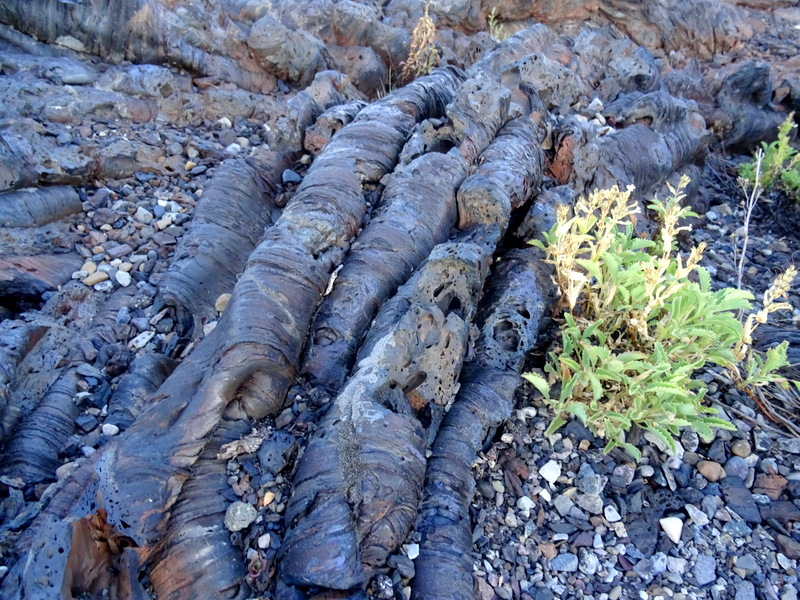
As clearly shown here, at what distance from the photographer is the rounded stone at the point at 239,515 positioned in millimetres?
2818

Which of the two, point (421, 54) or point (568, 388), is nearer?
point (568, 388)

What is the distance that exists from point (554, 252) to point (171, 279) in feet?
9.14

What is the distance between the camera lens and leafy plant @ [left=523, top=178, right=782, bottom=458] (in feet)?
10.8

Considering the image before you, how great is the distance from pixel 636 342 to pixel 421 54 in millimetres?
5448

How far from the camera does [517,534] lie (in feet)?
10.3

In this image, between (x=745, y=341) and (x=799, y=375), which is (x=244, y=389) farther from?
(x=799, y=375)

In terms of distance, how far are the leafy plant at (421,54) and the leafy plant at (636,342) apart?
4600 mm

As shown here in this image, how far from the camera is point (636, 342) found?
11.9 feet

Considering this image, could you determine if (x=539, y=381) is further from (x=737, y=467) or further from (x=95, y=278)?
(x=95, y=278)

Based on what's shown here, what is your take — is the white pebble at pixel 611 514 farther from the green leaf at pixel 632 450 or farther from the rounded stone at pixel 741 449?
the rounded stone at pixel 741 449

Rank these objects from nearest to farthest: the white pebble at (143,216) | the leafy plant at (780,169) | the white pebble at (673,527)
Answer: the white pebble at (673,527) → the white pebble at (143,216) → the leafy plant at (780,169)

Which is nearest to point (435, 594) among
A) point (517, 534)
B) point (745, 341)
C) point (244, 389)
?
point (517, 534)

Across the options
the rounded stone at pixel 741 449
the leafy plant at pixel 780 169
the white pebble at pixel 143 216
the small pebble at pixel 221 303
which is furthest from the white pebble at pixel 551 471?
the leafy plant at pixel 780 169

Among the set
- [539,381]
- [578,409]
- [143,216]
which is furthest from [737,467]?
[143,216]
